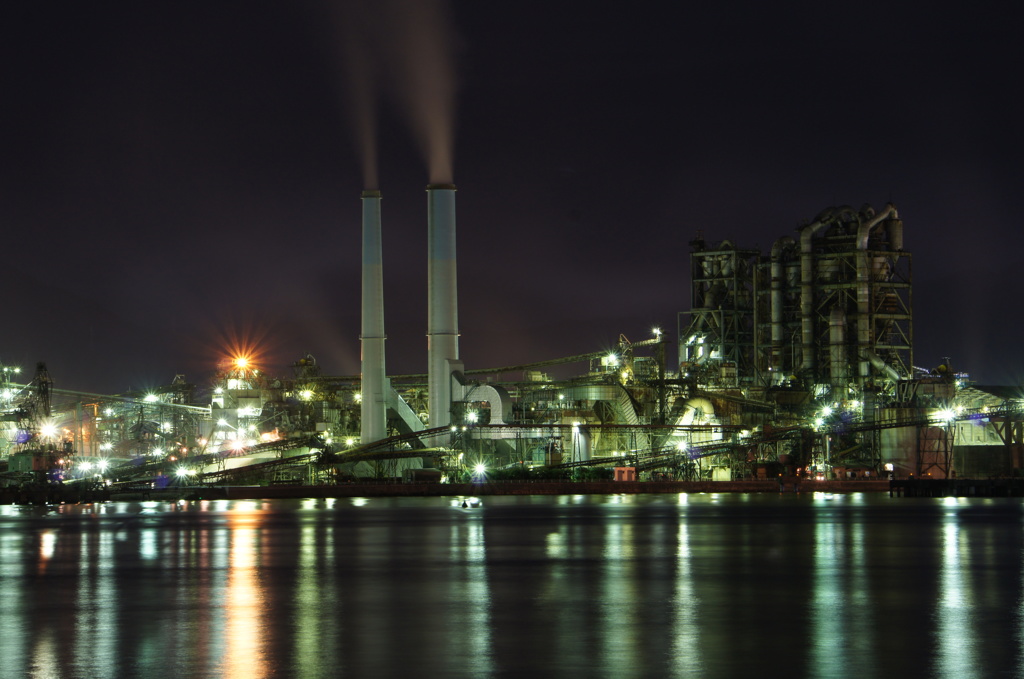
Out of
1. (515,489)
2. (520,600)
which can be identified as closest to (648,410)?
(515,489)

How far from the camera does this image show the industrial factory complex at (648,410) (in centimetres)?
10444

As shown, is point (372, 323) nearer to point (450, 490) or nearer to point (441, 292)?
point (441, 292)

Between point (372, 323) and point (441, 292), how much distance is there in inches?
278

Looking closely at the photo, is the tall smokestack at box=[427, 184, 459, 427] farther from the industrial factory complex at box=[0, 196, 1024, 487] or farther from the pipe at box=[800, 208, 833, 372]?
the pipe at box=[800, 208, 833, 372]

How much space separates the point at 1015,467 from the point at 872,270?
24.1 meters

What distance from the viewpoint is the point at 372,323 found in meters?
111

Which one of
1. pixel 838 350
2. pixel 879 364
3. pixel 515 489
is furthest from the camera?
pixel 879 364

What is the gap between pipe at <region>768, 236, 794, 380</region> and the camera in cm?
12369

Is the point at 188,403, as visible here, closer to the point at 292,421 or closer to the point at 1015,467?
the point at 292,421

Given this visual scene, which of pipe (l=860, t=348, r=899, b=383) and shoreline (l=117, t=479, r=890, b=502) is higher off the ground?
pipe (l=860, t=348, r=899, b=383)

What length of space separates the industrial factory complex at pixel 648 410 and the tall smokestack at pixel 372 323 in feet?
0.54

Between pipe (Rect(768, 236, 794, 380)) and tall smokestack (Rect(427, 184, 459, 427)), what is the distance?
32.1 metres

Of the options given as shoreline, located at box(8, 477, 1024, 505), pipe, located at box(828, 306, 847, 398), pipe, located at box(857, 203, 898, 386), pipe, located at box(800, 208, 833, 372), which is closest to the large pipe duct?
pipe, located at box(857, 203, 898, 386)

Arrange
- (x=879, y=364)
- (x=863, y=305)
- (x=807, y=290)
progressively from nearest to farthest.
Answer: (x=879, y=364)
(x=863, y=305)
(x=807, y=290)
